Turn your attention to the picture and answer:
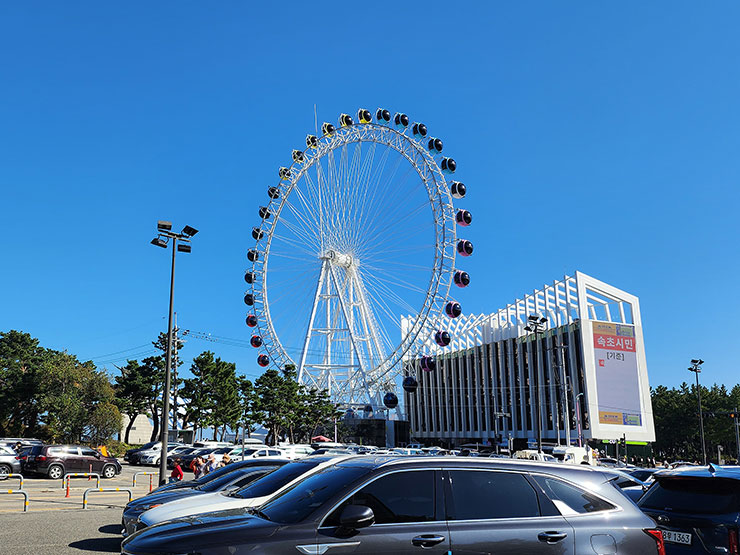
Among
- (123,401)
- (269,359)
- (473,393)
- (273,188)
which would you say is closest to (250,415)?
(269,359)

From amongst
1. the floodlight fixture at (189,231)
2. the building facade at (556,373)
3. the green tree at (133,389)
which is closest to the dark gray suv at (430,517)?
the floodlight fixture at (189,231)

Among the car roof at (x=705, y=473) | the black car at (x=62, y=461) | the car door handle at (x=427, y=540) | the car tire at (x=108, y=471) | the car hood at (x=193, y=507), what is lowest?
the car tire at (x=108, y=471)

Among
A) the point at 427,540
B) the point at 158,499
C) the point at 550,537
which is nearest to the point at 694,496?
the point at 550,537

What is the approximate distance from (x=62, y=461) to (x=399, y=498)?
99.4 ft

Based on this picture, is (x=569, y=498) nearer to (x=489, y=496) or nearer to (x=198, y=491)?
(x=489, y=496)

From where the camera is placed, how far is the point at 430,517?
18.6 feet

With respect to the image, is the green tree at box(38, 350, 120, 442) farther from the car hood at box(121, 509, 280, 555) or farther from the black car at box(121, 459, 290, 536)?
the car hood at box(121, 509, 280, 555)

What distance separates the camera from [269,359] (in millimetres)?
63938

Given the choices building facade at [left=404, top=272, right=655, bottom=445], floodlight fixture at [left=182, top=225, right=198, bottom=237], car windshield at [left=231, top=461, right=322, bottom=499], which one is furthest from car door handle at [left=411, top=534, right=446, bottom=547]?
building facade at [left=404, top=272, right=655, bottom=445]

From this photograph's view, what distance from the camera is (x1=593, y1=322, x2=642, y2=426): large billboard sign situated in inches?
2662

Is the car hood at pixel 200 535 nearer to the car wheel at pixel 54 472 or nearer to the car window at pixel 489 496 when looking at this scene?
the car window at pixel 489 496

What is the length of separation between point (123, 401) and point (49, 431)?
253 inches

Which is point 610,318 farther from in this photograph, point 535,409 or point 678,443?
point 678,443

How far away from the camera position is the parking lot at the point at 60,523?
39.2ft
